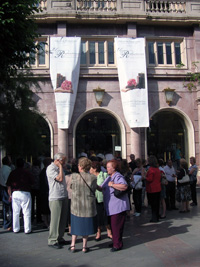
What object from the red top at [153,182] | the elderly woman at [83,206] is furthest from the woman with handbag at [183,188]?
the elderly woman at [83,206]

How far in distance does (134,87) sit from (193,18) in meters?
5.32

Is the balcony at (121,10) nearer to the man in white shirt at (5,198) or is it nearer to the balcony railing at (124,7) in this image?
the balcony railing at (124,7)

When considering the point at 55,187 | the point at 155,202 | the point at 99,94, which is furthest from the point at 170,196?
the point at 99,94

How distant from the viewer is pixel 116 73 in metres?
15.1

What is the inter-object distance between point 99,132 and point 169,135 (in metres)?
3.98

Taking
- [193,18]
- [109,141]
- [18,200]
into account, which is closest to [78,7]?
[193,18]

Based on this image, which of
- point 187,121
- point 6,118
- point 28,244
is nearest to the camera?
point 28,244

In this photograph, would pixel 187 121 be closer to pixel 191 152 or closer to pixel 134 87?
pixel 191 152

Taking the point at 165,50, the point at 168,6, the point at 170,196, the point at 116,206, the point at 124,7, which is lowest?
the point at 170,196

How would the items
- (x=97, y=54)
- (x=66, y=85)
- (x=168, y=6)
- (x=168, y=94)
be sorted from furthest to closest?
(x=168, y=6) < (x=97, y=54) < (x=168, y=94) < (x=66, y=85)

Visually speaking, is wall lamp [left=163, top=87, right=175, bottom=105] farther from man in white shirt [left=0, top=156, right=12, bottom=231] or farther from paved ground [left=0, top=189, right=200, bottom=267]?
man in white shirt [left=0, top=156, right=12, bottom=231]

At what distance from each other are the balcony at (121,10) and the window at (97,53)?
1.31 metres

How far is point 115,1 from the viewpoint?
1538cm

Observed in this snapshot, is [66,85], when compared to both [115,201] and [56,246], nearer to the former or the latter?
[115,201]
